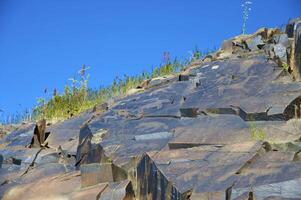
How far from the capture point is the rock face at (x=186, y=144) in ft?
10.9

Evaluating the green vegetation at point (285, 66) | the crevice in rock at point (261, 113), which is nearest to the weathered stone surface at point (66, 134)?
the crevice in rock at point (261, 113)

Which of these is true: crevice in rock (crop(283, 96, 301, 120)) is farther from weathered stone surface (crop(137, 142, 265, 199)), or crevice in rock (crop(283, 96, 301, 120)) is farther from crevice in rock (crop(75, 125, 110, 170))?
crevice in rock (crop(75, 125, 110, 170))

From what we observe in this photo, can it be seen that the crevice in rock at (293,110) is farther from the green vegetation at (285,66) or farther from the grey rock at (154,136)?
the green vegetation at (285,66)

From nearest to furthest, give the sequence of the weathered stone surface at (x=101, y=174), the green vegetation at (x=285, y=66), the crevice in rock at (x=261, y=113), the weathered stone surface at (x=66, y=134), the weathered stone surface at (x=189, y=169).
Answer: the weathered stone surface at (x=189, y=169)
the weathered stone surface at (x=101, y=174)
the crevice in rock at (x=261, y=113)
the green vegetation at (x=285, y=66)
the weathered stone surface at (x=66, y=134)

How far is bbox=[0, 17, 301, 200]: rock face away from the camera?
3.31 meters

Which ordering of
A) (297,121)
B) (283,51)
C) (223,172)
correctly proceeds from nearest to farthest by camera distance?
(223,172)
(297,121)
(283,51)

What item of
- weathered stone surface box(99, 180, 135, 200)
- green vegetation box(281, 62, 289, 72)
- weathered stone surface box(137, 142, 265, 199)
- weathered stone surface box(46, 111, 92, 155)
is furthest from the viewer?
weathered stone surface box(46, 111, 92, 155)

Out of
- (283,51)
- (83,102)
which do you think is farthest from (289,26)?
(83,102)

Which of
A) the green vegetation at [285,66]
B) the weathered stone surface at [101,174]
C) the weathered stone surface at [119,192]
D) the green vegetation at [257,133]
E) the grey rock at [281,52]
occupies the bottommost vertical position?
the weathered stone surface at [119,192]

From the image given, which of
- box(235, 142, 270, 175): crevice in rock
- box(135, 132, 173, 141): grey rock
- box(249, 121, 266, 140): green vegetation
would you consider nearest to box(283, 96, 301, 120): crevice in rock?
box(249, 121, 266, 140): green vegetation

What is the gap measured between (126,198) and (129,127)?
1.64 meters

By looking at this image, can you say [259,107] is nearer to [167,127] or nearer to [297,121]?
[297,121]

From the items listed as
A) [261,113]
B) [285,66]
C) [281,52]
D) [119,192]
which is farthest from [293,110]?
[281,52]

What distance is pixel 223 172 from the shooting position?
3365mm
